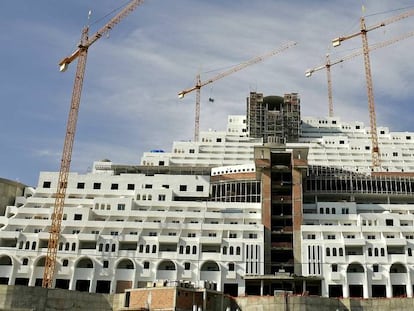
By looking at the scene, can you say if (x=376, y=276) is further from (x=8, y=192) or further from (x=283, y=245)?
(x=8, y=192)

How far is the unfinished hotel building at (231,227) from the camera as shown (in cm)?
9661

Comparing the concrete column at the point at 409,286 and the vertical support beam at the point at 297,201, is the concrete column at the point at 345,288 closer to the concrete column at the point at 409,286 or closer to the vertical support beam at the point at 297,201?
the vertical support beam at the point at 297,201

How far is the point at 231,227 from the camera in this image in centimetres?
10394

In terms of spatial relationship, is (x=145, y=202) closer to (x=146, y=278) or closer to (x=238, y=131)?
(x=146, y=278)

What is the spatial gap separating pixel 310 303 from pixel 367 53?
104 metres

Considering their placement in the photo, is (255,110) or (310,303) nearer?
(310,303)

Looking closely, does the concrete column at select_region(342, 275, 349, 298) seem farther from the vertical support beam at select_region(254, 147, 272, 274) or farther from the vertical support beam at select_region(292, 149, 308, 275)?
the vertical support beam at select_region(254, 147, 272, 274)

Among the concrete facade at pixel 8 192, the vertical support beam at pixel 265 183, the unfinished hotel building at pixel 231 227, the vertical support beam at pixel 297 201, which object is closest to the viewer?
the unfinished hotel building at pixel 231 227

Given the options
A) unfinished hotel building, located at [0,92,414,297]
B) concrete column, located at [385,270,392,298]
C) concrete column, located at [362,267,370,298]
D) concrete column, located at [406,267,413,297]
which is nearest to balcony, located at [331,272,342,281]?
unfinished hotel building, located at [0,92,414,297]

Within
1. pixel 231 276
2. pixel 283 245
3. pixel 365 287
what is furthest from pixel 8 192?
pixel 365 287

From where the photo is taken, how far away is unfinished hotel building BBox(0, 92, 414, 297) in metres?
96.6

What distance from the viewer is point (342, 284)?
94.6m

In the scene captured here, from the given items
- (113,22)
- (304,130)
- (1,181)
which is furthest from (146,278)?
(304,130)

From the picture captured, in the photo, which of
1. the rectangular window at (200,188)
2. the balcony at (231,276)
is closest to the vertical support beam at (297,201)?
the balcony at (231,276)
